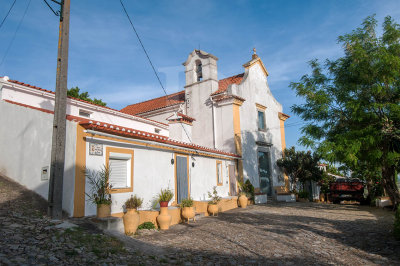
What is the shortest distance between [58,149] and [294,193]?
54.9ft

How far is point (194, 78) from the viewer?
808 inches

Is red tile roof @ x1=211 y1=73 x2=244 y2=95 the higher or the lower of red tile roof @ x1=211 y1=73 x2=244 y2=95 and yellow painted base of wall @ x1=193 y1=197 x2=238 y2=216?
the higher

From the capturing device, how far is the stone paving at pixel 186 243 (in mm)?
5391

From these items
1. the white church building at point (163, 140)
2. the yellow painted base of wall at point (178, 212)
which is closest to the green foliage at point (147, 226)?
the yellow painted base of wall at point (178, 212)

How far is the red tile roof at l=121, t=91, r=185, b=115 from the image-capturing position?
21.9m

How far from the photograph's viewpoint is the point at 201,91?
19.9 metres

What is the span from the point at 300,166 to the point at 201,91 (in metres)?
8.74

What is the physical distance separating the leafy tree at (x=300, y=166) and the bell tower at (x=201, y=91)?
6.22 m

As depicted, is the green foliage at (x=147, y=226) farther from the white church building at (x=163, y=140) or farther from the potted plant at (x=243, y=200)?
the potted plant at (x=243, y=200)

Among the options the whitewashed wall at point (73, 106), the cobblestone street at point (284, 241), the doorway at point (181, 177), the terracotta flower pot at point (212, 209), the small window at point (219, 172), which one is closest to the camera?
the cobblestone street at point (284, 241)

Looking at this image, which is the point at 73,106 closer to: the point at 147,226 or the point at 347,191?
the point at 147,226

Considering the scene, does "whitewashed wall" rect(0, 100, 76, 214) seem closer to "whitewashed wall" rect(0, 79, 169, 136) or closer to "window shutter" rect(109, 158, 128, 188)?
"whitewashed wall" rect(0, 79, 169, 136)

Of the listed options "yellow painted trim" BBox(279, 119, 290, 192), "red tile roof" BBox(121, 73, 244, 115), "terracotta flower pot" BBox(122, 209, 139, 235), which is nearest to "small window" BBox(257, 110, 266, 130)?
"yellow painted trim" BBox(279, 119, 290, 192)

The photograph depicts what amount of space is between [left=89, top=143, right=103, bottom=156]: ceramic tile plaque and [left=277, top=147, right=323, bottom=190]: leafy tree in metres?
15.2
